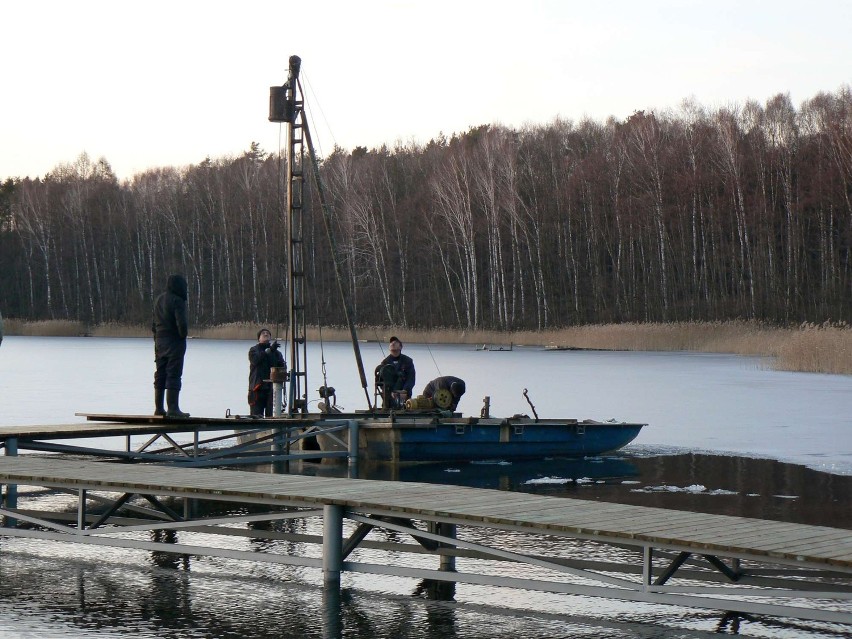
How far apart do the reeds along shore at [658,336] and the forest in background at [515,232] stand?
4.18 meters

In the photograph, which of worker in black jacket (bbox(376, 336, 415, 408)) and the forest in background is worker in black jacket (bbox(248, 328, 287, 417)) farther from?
the forest in background

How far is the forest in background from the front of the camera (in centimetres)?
5803

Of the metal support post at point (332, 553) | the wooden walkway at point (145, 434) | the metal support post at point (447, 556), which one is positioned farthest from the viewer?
the wooden walkway at point (145, 434)

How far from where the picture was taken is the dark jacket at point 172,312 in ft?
41.4

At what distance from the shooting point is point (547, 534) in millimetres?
7793

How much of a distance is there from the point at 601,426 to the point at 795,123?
164 feet

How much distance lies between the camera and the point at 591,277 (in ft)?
212

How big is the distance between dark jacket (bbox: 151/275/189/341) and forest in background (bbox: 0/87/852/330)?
42.1 metres

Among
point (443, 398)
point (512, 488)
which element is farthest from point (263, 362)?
point (512, 488)

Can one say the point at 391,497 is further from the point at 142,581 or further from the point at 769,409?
the point at 769,409

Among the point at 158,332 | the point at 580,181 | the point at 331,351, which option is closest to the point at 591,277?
the point at 580,181

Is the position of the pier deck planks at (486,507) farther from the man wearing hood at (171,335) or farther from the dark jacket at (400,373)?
the dark jacket at (400,373)

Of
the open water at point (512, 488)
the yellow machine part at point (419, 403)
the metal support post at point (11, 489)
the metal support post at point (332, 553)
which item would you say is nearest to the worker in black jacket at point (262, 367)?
the yellow machine part at point (419, 403)

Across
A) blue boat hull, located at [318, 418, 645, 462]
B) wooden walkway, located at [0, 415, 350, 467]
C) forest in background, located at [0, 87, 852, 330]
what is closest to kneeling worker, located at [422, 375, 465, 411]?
blue boat hull, located at [318, 418, 645, 462]
